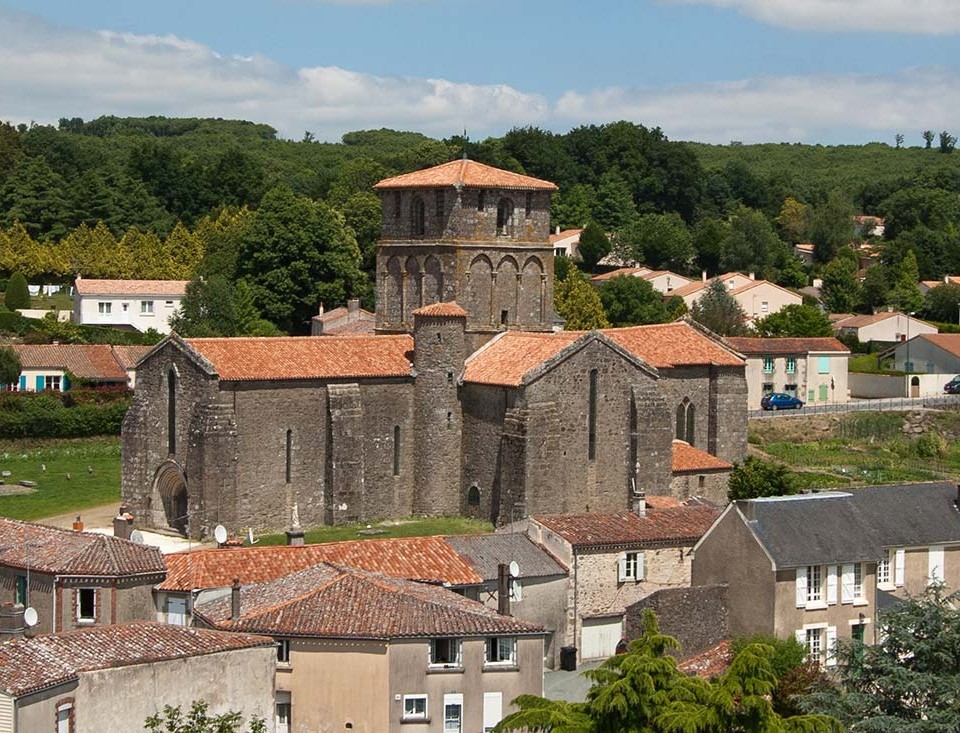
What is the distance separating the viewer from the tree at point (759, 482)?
54125 millimetres

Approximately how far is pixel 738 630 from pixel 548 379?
10964 mm

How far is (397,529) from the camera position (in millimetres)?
51969

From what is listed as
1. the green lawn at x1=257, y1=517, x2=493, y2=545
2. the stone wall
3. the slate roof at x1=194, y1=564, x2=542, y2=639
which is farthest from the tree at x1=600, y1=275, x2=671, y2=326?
the slate roof at x1=194, y1=564, x2=542, y2=639

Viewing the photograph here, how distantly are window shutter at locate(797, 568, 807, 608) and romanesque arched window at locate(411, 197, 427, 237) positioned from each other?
18475 millimetres

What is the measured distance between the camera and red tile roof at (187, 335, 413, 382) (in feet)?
168

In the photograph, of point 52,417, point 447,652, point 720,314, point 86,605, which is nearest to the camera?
point 447,652

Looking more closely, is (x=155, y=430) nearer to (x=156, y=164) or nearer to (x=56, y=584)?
(x=56, y=584)

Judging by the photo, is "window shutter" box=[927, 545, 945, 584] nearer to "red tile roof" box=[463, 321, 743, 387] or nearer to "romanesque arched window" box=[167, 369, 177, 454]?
"red tile roof" box=[463, 321, 743, 387]

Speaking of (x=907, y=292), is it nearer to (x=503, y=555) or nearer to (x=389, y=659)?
(x=503, y=555)

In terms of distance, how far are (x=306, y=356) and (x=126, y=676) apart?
21.8 metres

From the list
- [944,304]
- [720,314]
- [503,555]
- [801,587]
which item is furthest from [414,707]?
[944,304]

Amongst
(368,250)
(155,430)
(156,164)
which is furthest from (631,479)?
(156,164)

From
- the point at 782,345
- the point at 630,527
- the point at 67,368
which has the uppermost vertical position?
the point at 782,345

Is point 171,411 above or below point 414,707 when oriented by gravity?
above
